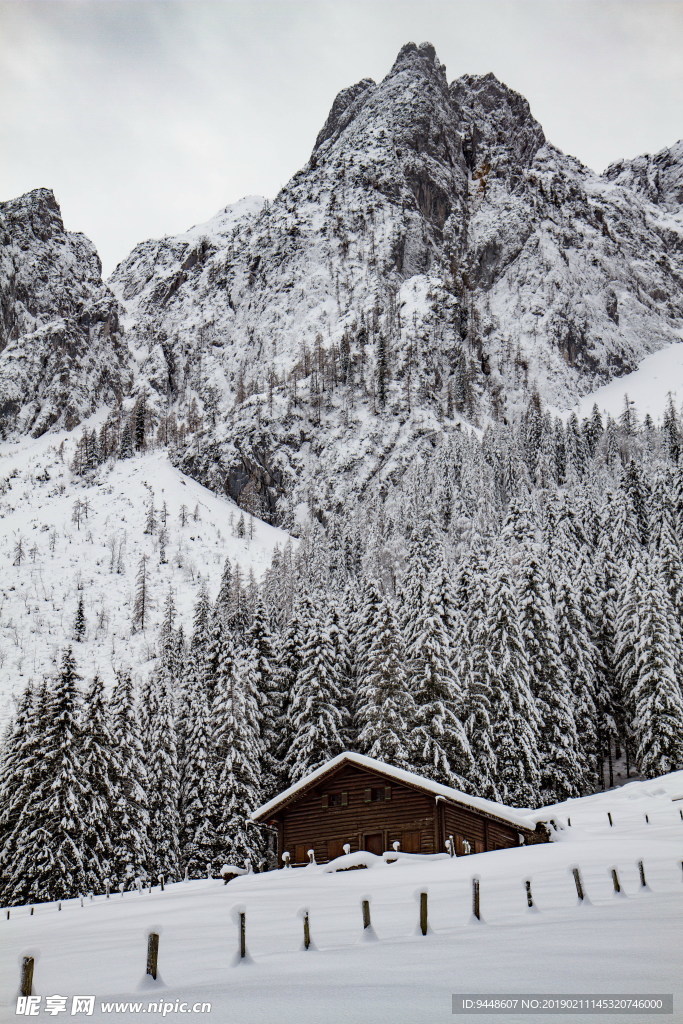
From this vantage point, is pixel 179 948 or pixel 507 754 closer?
pixel 179 948

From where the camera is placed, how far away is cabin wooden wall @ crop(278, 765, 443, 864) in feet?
96.5

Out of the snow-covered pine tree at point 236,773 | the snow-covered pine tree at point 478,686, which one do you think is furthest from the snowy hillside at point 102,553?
the snow-covered pine tree at point 478,686

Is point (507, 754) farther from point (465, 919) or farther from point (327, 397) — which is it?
point (327, 397)

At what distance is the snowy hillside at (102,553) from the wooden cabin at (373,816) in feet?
220

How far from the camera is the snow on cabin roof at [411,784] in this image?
27.1 meters

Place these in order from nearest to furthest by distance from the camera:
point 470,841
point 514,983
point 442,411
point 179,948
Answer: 1. point 514,983
2. point 179,948
3. point 470,841
4. point 442,411

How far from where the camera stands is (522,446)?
149250 mm

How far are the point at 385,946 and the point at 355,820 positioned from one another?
837 inches

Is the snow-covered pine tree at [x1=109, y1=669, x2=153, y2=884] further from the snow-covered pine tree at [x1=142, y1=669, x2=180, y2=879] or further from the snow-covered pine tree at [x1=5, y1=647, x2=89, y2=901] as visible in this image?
the snow-covered pine tree at [x1=5, y1=647, x2=89, y2=901]

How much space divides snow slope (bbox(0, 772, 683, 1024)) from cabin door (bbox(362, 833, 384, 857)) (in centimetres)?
930

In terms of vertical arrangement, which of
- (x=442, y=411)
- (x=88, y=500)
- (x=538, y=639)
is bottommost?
(x=538, y=639)

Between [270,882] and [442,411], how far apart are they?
563 feet

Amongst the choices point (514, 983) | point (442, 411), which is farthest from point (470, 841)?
point (442, 411)

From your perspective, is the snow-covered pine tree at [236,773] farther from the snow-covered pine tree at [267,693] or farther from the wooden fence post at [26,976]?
the wooden fence post at [26,976]
